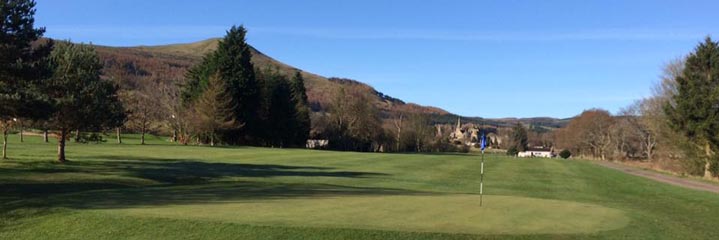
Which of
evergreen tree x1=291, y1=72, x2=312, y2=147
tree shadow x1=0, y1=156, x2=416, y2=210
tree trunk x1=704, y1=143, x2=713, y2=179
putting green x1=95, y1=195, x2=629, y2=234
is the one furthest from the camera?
evergreen tree x1=291, y1=72, x2=312, y2=147

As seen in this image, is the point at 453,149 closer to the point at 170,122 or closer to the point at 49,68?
the point at 170,122

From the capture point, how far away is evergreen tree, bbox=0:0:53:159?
2339cm

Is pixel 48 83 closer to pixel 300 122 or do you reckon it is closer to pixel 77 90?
pixel 77 90

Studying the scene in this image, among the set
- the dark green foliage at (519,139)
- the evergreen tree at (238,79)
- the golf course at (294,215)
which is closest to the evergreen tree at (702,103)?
the golf course at (294,215)

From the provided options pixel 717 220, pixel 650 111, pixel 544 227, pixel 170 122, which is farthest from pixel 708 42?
pixel 170 122

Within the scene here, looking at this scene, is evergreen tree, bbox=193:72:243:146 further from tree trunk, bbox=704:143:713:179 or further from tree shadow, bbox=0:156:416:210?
tree trunk, bbox=704:143:713:179

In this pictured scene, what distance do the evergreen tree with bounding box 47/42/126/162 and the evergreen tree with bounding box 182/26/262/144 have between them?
44842 mm

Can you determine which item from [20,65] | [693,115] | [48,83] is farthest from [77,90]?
[693,115]

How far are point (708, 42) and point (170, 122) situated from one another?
69511 mm

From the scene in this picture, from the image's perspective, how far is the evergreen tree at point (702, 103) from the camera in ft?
133

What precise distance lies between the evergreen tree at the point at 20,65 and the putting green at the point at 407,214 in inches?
530

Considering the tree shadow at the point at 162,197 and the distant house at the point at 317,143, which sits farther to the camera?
the distant house at the point at 317,143

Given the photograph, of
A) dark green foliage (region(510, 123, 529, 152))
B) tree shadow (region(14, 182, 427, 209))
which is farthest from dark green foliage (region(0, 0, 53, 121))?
dark green foliage (region(510, 123, 529, 152))

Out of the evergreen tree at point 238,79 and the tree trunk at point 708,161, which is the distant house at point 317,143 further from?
the tree trunk at point 708,161
